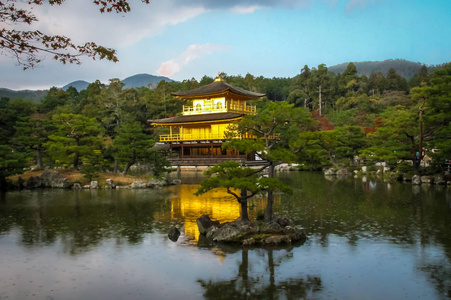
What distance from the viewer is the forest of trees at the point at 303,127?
2584 cm

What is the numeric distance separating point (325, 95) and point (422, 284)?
205 ft

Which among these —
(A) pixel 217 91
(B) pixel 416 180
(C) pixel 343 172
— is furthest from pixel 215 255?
(A) pixel 217 91

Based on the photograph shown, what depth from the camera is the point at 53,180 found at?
27266 millimetres

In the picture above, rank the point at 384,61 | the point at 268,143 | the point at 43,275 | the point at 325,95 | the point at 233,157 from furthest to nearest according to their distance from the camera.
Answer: the point at 384,61 → the point at 325,95 → the point at 233,157 → the point at 268,143 → the point at 43,275

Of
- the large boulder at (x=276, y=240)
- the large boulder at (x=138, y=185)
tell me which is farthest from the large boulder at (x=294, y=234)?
the large boulder at (x=138, y=185)

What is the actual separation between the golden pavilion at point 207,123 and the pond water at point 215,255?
20658mm

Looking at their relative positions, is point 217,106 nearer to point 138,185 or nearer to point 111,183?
point 138,185

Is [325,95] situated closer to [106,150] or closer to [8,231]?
[106,150]

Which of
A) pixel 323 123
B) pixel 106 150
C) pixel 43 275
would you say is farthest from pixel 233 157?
pixel 43 275

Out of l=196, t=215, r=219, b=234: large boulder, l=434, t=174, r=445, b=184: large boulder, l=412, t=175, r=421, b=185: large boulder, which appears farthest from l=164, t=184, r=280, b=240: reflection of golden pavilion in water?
l=434, t=174, r=445, b=184: large boulder

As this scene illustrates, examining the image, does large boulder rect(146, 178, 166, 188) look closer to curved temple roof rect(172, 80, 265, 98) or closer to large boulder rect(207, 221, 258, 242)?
large boulder rect(207, 221, 258, 242)

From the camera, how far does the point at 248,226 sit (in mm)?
12227

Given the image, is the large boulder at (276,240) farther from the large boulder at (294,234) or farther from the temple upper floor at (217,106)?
the temple upper floor at (217,106)

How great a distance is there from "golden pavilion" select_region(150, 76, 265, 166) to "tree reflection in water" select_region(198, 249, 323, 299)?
94.8ft
